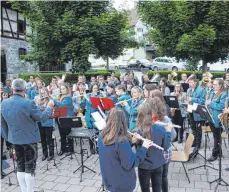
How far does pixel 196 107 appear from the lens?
216 inches

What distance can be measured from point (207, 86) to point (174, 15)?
6.63 meters

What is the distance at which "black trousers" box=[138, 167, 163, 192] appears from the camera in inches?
140

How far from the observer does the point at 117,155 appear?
3.04 m

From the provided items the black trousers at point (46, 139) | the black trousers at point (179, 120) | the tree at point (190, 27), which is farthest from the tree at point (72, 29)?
the black trousers at point (46, 139)

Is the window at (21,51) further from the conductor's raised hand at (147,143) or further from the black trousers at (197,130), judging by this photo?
the conductor's raised hand at (147,143)

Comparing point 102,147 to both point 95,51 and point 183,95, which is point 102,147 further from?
point 95,51

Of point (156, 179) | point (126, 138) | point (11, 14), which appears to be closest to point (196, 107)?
point (156, 179)

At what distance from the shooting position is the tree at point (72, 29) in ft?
42.5

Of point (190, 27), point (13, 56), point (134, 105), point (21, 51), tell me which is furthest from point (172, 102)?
point (21, 51)

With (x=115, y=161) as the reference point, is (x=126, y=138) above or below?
above

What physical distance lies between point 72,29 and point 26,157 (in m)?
9.34

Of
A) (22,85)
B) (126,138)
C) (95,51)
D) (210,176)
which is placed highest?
(95,51)

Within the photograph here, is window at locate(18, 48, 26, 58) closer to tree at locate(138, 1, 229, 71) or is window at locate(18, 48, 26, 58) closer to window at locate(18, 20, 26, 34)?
window at locate(18, 20, 26, 34)

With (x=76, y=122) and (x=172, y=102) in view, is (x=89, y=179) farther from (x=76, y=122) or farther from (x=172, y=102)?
(x=172, y=102)
